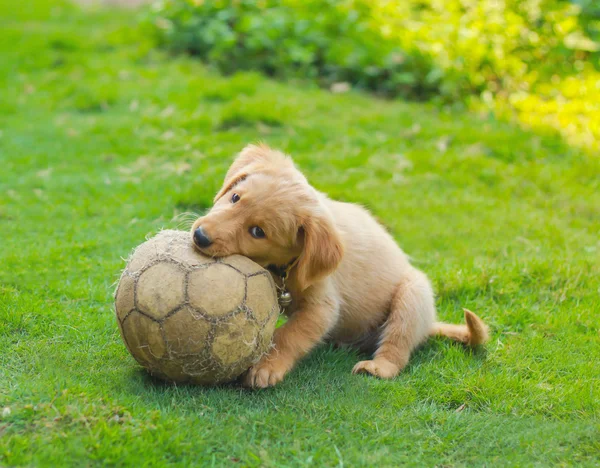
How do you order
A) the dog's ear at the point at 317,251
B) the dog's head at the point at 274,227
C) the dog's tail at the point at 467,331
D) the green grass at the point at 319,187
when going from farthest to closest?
the dog's tail at the point at 467,331
the dog's ear at the point at 317,251
the dog's head at the point at 274,227
the green grass at the point at 319,187

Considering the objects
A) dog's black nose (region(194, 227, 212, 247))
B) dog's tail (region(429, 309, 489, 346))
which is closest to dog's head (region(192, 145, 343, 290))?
dog's black nose (region(194, 227, 212, 247))

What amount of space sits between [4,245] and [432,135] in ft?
15.0

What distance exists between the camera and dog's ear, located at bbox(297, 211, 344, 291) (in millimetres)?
3600

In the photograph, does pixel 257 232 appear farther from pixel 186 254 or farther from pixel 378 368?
pixel 378 368

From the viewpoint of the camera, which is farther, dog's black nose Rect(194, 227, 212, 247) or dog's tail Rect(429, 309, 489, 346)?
dog's tail Rect(429, 309, 489, 346)

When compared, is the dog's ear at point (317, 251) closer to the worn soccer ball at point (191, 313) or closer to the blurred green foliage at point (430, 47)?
the worn soccer ball at point (191, 313)

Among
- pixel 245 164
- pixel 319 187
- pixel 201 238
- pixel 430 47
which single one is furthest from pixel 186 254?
pixel 430 47

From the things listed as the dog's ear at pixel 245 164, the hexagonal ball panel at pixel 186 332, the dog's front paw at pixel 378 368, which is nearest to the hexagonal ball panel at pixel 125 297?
the hexagonal ball panel at pixel 186 332

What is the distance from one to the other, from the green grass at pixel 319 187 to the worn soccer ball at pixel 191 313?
6.6 inches

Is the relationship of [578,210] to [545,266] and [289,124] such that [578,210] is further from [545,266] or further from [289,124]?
[289,124]

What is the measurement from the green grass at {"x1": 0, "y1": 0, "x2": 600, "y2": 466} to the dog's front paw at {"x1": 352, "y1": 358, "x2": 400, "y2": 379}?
2.9 inches

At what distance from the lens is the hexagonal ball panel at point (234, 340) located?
327 cm

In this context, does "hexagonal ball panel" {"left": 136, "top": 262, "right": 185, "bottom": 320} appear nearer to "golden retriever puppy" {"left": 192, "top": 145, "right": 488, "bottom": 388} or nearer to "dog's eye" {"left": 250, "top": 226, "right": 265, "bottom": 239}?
"golden retriever puppy" {"left": 192, "top": 145, "right": 488, "bottom": 388}

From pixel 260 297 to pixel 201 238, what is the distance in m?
0.39
